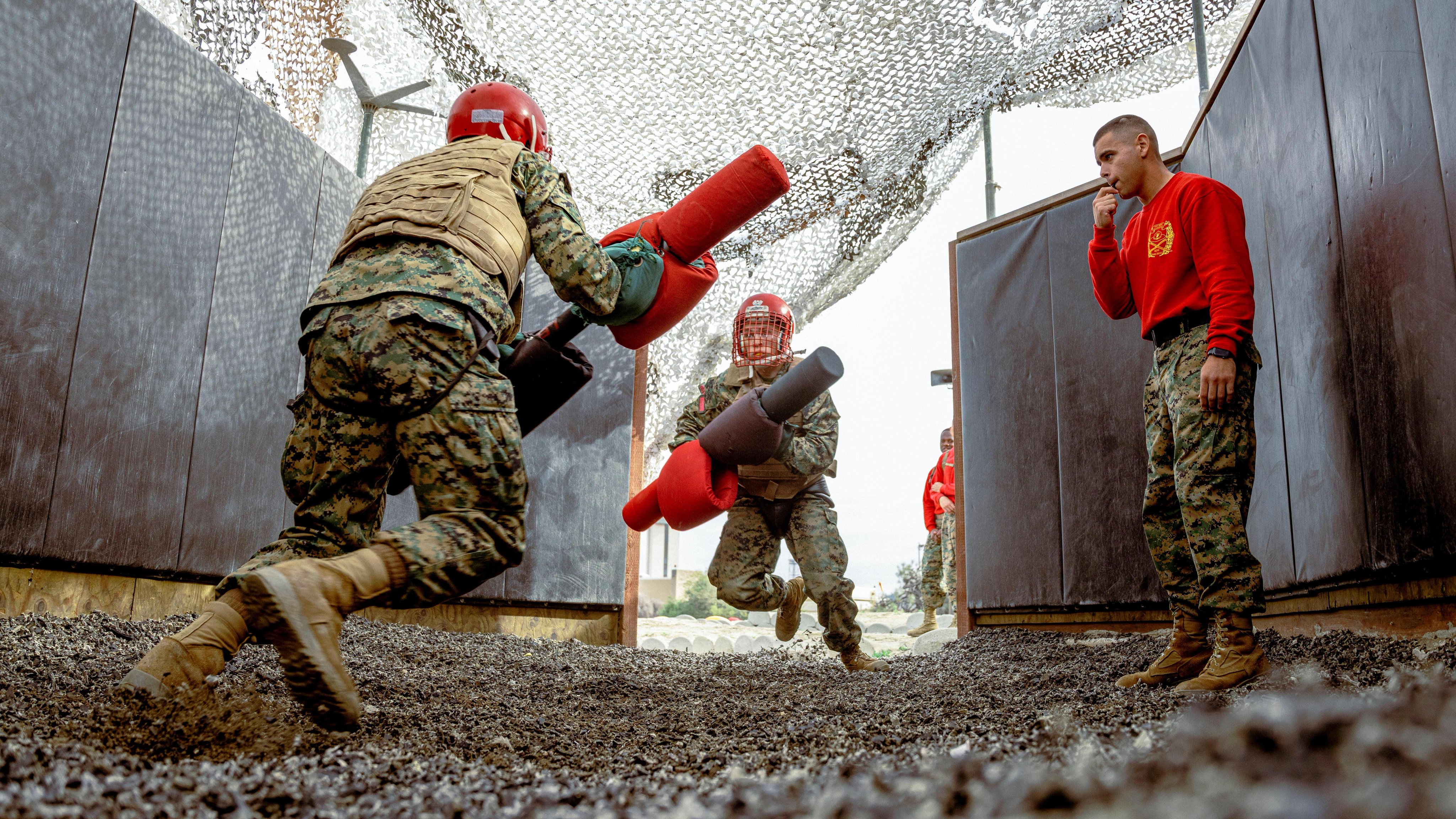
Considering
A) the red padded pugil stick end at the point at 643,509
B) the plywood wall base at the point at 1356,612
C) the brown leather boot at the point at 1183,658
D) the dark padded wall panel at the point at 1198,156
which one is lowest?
the brown leather boot at the point at 1183,658

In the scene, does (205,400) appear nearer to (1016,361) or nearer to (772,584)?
(772,584)

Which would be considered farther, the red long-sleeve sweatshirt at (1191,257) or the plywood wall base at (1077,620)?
the plywood wall base at (1077,620)

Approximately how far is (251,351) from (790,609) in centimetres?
273

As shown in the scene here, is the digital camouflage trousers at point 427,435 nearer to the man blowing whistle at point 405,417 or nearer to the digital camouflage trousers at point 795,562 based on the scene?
the man blowing whistle at point 405,417

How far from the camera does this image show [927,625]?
743cm

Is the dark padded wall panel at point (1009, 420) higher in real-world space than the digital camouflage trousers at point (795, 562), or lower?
higher

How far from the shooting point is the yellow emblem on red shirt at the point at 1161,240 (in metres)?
2.43

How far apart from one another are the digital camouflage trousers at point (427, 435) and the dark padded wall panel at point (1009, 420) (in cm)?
317

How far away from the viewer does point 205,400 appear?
10.5 feet

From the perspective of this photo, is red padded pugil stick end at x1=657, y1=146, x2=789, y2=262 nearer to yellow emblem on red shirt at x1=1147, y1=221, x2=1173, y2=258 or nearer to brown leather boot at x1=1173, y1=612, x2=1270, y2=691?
yellow emblem on red shirt at x1=1147, y1=221, x2=1173, y2=258

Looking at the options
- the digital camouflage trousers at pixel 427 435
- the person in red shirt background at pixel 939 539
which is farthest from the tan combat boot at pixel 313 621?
the person in red shirt background at pixel 939 539

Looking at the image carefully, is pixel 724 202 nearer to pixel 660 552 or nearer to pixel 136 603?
pixel 136 603

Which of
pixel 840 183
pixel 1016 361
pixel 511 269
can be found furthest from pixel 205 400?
pixel 1016 361

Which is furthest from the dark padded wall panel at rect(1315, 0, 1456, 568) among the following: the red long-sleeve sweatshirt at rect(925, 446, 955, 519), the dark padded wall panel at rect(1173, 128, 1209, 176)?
the red long-sleeve sweatshirt at rect(925, 446, 955, 519)
